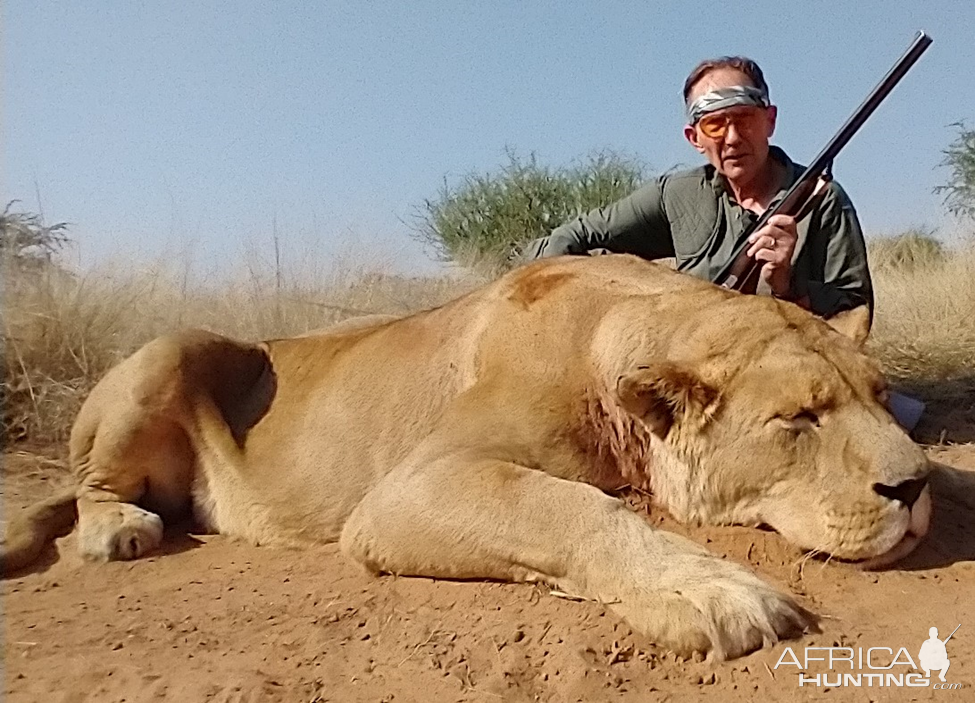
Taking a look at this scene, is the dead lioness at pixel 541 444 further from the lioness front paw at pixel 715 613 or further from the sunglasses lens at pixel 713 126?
the sunglasses lens at pixel 713 126

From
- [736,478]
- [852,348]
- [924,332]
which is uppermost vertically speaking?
[852,348]

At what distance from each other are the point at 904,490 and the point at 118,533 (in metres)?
2.78

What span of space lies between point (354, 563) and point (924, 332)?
561cm

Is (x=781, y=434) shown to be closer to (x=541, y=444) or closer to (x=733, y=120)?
(x=541, y=444)

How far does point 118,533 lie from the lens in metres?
3.92

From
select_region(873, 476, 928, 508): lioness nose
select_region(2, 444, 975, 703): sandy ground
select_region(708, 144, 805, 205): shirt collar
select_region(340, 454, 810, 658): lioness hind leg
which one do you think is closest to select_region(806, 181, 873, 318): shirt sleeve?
select_region(708, 144, 805, 205): shirt collar

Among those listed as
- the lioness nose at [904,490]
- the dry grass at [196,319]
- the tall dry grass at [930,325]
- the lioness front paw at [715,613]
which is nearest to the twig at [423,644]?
the lioness front paw at [715,613]

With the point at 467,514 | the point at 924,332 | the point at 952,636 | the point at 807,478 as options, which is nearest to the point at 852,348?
the point at 807,478

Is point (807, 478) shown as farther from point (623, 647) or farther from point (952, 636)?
point (623, 647)

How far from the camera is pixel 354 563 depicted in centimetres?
338

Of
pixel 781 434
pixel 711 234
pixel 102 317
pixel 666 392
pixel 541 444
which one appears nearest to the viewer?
pixel 781 434

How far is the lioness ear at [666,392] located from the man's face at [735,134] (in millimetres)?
2186

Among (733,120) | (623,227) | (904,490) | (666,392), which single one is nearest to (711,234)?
(623,227)

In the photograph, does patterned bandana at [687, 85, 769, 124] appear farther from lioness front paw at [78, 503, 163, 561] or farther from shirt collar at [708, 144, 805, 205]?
lioness front paw at [78, 503, 163, 561]
